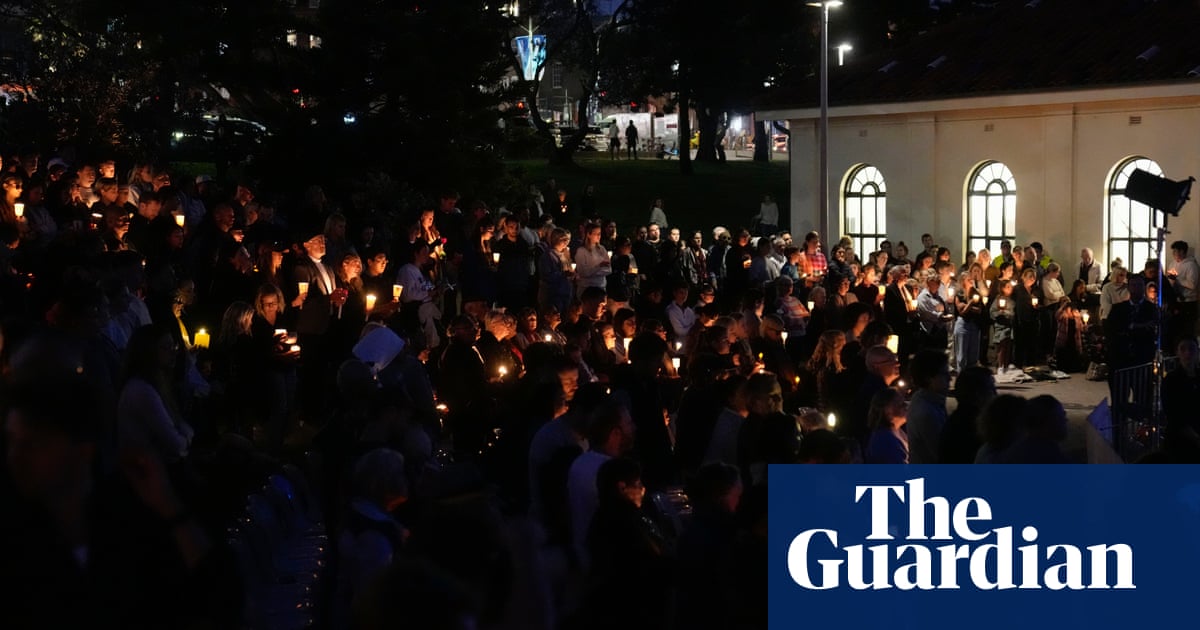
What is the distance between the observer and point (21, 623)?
4.82m

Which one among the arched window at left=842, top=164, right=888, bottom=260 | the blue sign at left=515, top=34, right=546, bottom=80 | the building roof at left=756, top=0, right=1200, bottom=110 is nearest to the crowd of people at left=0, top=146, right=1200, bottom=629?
the building roof at left=756, top=0, right=1200, bottom=110

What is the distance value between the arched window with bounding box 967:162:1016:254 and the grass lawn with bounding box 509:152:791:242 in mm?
14035

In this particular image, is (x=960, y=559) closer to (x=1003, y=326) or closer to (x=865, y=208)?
(x=1003, y=326)

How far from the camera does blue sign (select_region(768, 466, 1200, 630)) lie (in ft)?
25.3

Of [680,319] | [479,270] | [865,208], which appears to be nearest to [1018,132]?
[865,208]

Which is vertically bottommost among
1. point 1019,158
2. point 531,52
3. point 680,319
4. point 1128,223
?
point 680,319

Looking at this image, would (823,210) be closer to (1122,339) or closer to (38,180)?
(1122,339)

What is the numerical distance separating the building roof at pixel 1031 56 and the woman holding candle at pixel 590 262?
1117 centimetres

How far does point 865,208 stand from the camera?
102 feet

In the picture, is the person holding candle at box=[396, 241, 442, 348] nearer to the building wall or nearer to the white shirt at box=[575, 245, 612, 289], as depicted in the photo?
the white shirt at box=[575, 245, 612, 289]

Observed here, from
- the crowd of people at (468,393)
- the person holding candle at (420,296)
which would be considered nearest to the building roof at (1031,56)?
the crowd of people at (468,393)

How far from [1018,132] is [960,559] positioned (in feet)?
70.2

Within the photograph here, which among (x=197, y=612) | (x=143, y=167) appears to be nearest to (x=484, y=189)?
(x=143, y=167)

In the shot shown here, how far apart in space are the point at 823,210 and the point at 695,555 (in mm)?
20140
